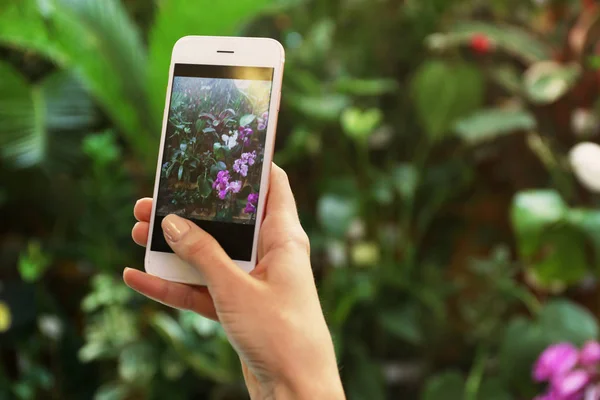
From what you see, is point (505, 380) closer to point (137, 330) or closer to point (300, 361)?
point (137, 330)

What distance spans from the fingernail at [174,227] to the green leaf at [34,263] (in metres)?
0.90

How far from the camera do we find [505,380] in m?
1.23

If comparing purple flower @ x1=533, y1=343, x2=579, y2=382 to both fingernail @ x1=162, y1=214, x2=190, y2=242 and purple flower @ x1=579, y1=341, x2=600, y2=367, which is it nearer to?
purple flower @ x1=579, y1=341, x2=600, y2=367

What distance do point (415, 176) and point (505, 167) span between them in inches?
10.8

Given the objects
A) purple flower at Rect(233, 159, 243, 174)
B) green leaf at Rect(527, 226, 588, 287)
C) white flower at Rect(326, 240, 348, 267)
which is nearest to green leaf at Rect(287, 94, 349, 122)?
white flower at Rect(326, 240, 348, 267)

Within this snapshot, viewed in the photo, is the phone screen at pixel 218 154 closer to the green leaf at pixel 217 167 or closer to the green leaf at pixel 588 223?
the green leaf at pixel 217 167

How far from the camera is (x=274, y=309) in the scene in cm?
48

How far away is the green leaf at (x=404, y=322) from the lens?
1.36 meters

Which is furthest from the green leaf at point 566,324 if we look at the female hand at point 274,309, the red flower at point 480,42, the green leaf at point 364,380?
the female hand at point 274,309

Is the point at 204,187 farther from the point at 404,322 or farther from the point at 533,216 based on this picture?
the point at 404,322

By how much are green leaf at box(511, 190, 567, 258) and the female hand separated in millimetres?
725

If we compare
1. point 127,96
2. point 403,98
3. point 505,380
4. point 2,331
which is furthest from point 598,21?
point 2,331

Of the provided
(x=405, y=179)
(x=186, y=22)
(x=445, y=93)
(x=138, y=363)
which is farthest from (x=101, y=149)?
(x=445, y=93)

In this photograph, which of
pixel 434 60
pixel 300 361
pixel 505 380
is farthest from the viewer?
pixel 434 60
